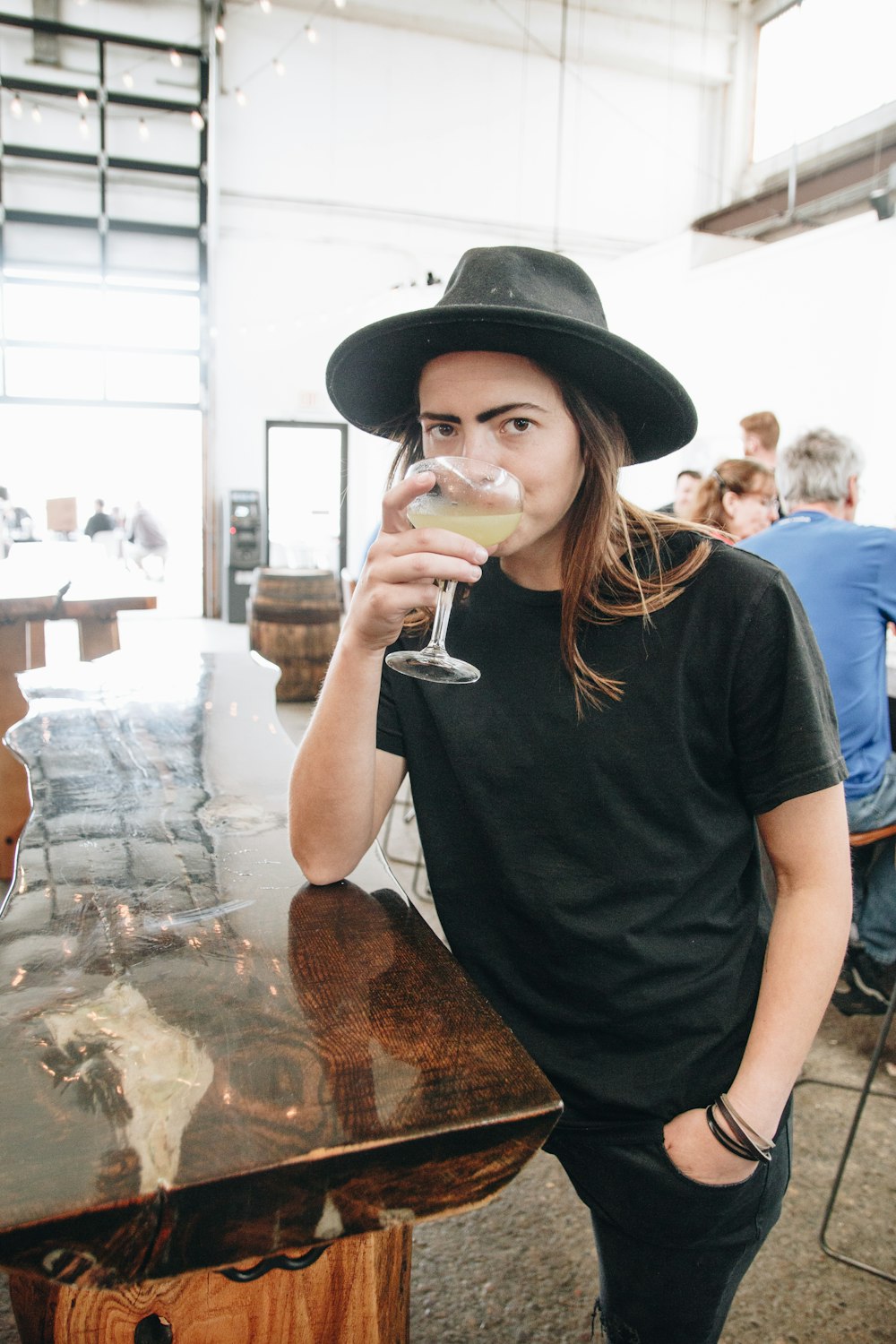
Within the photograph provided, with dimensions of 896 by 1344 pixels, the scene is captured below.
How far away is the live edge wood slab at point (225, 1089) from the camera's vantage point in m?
0.63

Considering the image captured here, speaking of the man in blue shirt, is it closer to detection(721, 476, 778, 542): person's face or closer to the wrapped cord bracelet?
detection(721, 476, 778, 542): person's face

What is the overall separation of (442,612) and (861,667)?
1.84 m

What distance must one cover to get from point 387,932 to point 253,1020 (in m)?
0.24

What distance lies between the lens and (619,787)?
3.41 ft

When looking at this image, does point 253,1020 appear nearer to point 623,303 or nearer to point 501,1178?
point 501,1178

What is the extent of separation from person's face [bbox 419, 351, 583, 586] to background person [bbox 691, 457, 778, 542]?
2.72 metres

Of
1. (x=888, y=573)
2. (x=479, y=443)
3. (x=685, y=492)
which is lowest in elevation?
(x=888, y=573)

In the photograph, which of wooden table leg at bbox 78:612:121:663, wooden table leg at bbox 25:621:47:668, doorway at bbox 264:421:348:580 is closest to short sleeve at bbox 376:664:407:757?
wooden table leg at bbox 78:612:121:663

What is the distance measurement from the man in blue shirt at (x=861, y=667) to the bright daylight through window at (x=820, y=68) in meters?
8.01

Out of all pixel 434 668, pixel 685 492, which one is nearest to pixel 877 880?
pixel 434 668

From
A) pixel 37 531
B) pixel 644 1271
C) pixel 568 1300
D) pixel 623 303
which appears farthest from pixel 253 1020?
pixel 37 531

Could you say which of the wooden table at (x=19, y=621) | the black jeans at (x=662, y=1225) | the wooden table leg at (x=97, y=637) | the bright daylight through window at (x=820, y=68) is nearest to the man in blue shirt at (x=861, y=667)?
the black jeans at (x=662, y=1225)

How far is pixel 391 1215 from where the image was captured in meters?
0.70

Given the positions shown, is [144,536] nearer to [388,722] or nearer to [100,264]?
[100,264]
